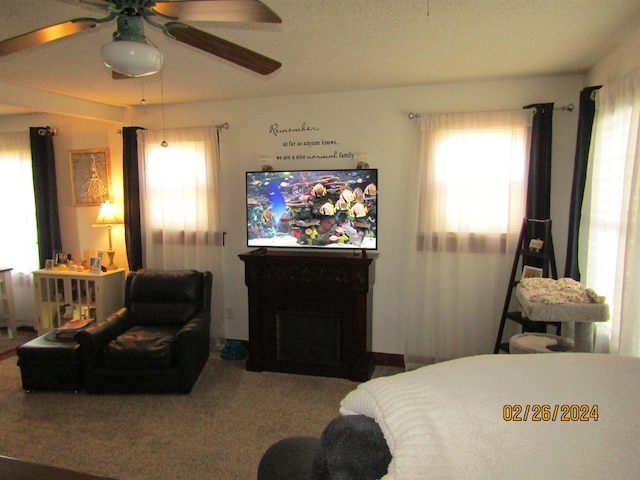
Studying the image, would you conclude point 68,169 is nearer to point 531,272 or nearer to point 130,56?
point 130,56

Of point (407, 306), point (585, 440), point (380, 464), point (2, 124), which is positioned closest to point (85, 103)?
point (2, 124)

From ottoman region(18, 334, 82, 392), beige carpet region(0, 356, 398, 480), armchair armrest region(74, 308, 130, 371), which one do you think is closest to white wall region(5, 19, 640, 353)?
beige carpet region(0, 356, 398, 480)

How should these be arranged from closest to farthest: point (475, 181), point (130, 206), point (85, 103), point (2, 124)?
point (475, 181)
point (85, 103)
point (130, 206)
point (2, 124)

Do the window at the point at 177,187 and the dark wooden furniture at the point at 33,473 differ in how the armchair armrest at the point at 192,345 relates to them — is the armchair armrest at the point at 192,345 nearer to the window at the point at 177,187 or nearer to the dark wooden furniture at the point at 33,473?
the window at the point at 177,187

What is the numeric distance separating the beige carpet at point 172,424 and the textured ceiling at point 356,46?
2.35 m

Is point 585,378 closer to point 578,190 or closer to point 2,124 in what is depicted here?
point 578,190

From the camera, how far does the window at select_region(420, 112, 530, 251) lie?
3207mm

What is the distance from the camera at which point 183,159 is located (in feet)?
13.0

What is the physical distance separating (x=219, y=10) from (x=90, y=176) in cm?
381

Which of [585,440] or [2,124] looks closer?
[585,440]

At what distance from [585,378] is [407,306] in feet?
8.88

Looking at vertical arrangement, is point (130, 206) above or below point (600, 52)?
below

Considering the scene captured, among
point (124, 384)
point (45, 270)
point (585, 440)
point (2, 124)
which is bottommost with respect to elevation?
point (124, 384)
